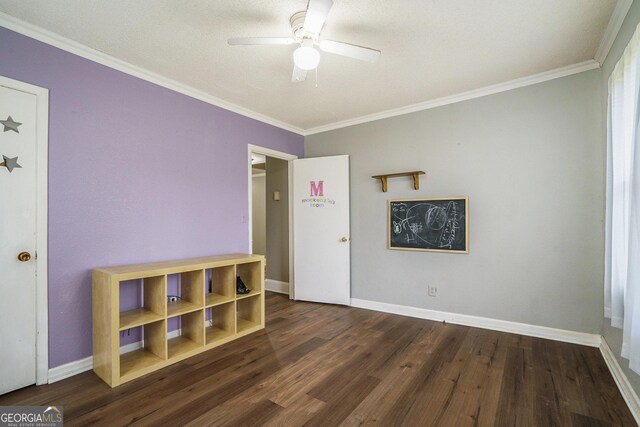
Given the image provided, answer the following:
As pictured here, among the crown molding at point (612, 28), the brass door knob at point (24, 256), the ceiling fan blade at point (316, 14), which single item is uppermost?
the crown molding at point (612, 28)

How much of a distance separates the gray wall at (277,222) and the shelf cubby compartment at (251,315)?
1436 millimetres

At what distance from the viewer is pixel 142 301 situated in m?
2.58

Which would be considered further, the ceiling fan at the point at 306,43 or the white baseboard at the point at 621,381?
the ceiling fan at the point at 306,43

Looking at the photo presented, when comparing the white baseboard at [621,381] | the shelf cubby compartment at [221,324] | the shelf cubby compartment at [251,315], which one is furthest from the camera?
the shelf cubby compartment at [251,315]

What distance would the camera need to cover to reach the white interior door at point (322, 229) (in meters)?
3.92

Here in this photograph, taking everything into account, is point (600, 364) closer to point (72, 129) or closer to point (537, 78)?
point (537, 78)

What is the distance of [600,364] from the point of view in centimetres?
227

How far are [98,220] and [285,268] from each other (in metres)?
2.76

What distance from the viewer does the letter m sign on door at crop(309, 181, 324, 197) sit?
407 cm

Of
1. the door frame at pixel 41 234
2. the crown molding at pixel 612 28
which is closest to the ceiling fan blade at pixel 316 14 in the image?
the crown molding at pixel 612 28

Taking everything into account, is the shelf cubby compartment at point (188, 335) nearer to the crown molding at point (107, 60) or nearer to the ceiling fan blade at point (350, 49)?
the crown molding at point (107, 60)

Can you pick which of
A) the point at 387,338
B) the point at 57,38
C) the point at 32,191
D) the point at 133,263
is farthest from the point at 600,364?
the point at 57,38

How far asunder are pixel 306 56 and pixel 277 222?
3.18m

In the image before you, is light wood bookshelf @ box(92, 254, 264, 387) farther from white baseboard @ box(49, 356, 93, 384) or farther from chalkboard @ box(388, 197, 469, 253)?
chalkboard @ box(388, 197, 469, 253)
